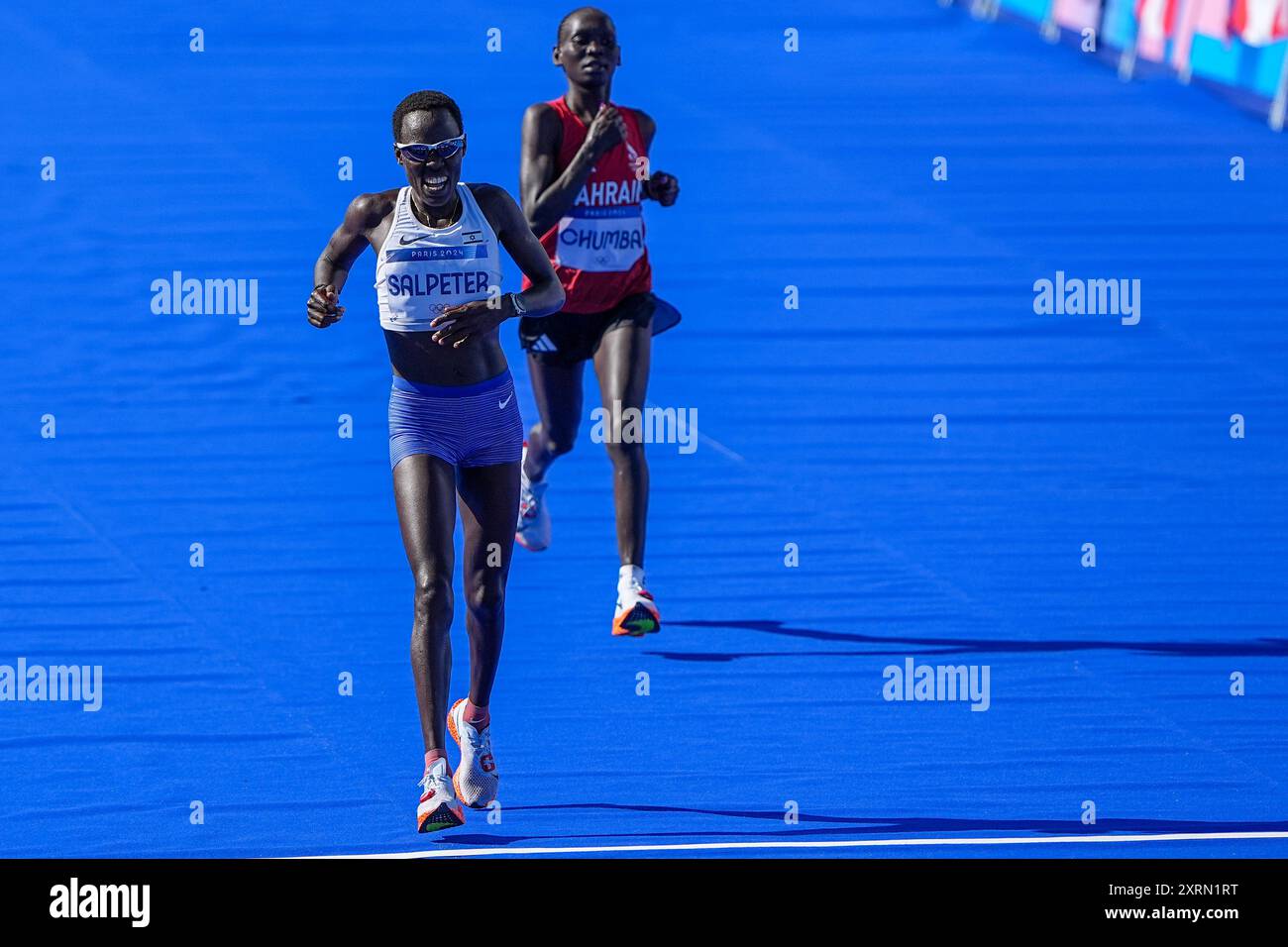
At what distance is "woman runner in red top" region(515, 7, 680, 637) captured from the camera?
8.72 m

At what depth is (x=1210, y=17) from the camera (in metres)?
18.2

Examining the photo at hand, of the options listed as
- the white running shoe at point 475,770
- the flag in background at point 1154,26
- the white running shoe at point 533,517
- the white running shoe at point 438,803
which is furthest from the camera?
the flag in background at point 1154,26

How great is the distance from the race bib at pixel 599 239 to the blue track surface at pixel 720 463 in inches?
58.9

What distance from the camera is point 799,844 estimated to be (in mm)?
6738

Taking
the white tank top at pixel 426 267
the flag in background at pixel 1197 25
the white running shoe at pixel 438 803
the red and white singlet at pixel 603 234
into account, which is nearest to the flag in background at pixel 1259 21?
the flag in background at pixel 1197 25

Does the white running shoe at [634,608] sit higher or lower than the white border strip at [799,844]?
higher

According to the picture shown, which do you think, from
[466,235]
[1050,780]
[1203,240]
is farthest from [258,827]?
[1203,240]

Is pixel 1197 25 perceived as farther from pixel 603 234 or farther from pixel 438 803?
pixel 438 803

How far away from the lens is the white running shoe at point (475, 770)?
7.04 m

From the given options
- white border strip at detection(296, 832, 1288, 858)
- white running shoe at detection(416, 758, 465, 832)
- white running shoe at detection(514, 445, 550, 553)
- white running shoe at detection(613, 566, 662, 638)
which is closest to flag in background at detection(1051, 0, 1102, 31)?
white running shoe at detection(514, 445, 550, 553)

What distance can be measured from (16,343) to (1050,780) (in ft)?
27.0

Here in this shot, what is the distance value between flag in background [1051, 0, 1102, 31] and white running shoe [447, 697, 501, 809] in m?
14.8

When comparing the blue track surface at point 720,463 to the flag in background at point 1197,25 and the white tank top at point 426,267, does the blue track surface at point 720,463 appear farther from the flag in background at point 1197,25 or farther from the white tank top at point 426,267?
the white tank top at point 426,267

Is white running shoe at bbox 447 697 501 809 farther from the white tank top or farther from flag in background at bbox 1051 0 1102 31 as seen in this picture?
flag in background at bbox 1051 0 1102 31
